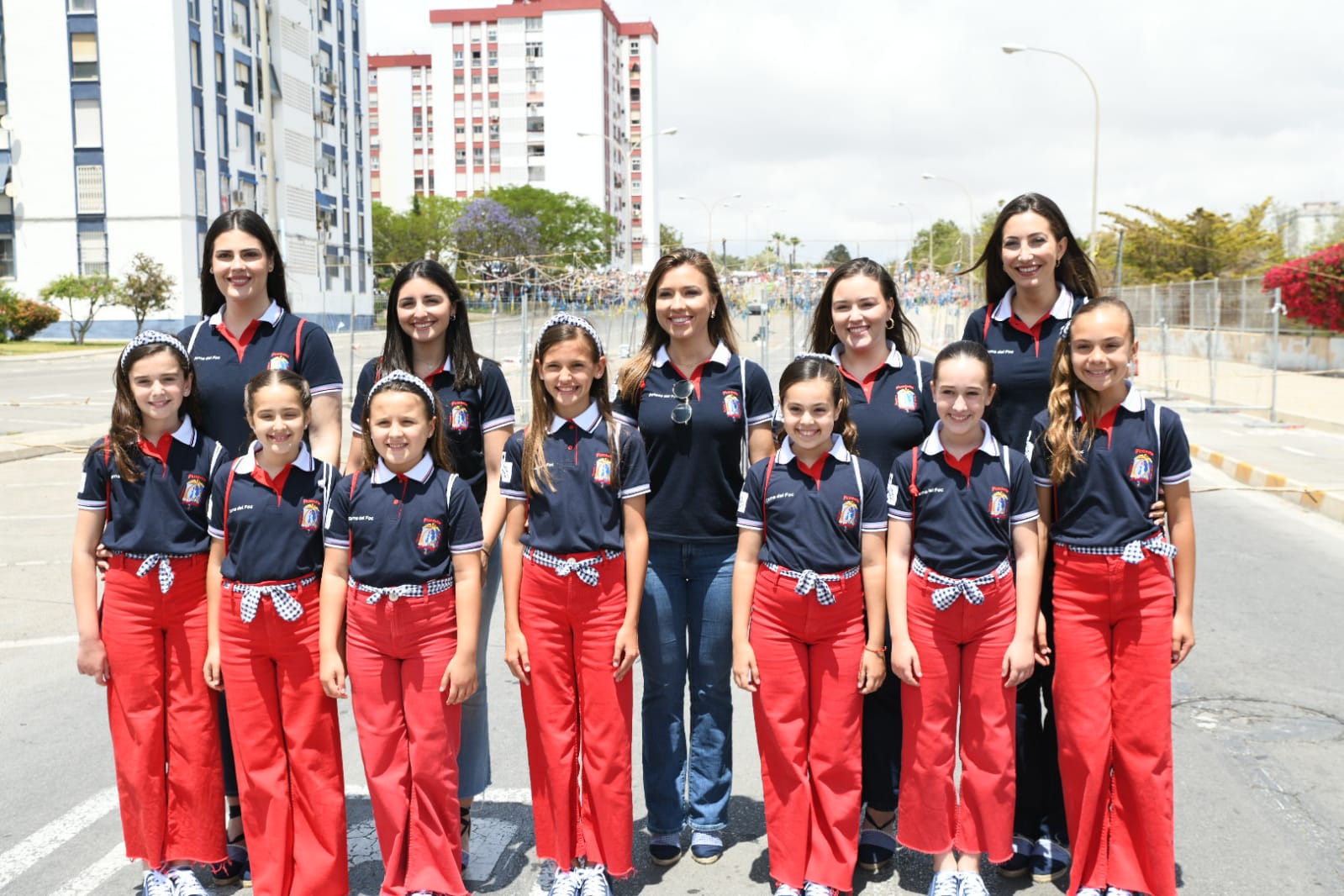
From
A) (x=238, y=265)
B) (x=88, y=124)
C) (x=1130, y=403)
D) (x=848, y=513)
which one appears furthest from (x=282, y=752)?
(x=88, y=124)

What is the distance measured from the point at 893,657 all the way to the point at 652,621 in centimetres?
80

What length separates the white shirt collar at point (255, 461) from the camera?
354 centimetres

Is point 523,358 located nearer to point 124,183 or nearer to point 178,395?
point 178,395

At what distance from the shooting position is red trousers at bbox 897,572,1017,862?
3.55 metres

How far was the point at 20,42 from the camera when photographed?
45.7m

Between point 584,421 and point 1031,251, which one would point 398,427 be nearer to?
point 584,421

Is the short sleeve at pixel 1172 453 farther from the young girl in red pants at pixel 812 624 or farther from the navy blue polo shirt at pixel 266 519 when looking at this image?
the navy blue polo shirt at pixel 266 519


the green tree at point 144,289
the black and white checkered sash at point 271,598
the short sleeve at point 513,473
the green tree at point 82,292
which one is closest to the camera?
the black and white checkered sash at point 271,598

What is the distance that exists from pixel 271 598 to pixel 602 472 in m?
1.06

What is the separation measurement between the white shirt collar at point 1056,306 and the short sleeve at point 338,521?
2.24m

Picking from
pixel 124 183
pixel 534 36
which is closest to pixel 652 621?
pixel 124 183

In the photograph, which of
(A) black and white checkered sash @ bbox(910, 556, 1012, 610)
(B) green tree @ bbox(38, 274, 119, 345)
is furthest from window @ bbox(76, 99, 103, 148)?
(A) black and white checkered sash @ bbox(910, 556, 1012, 610)

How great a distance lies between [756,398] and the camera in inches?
156

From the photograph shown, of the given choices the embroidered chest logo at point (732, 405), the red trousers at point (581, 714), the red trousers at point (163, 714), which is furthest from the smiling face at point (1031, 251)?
the red trousers at point (163, 714)
